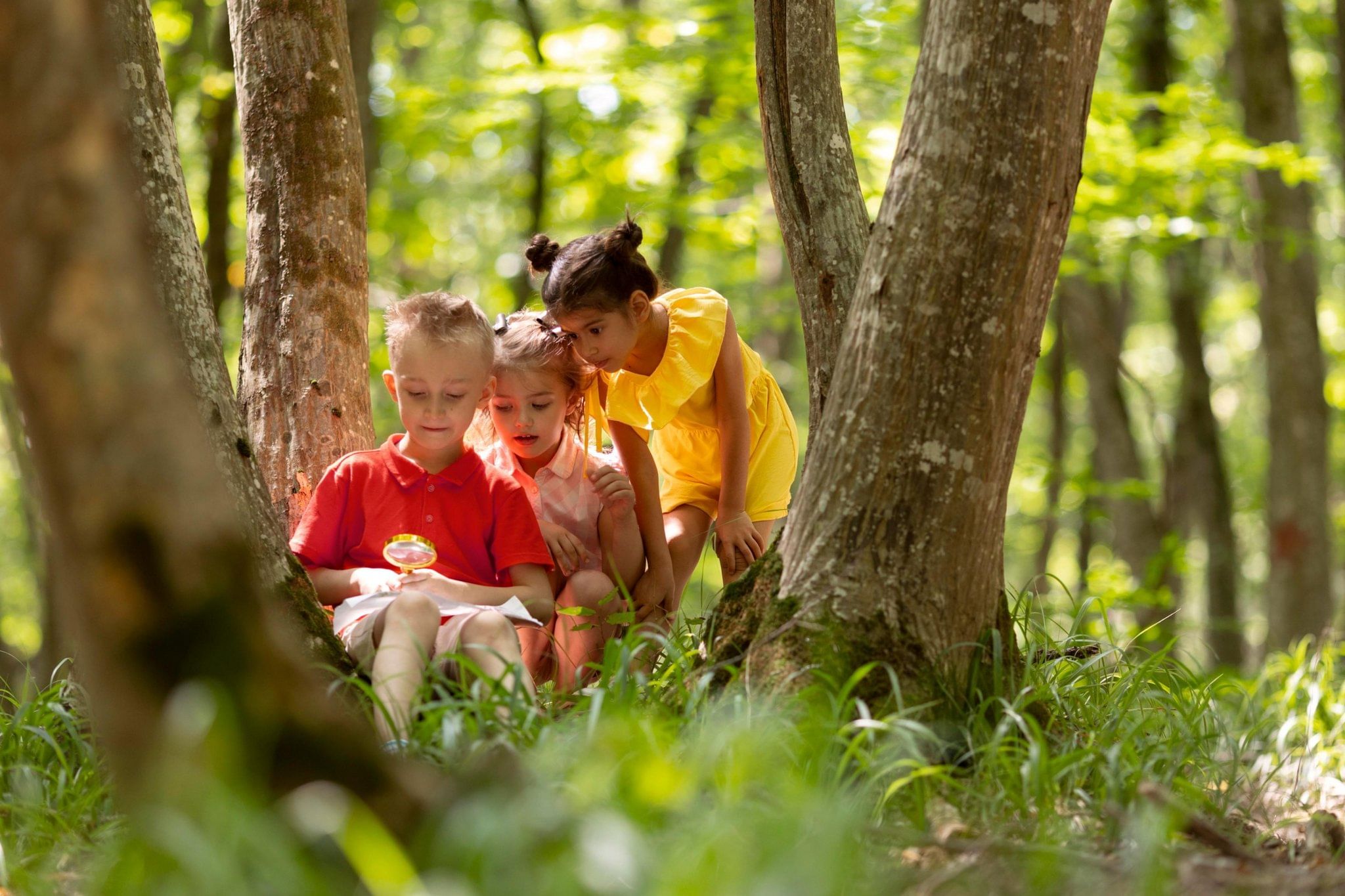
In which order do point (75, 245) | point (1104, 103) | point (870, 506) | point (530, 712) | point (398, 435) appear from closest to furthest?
point (75, 245) → point (530, 712) → point (870, 506) → point (398, 435) → point (1104, 103)

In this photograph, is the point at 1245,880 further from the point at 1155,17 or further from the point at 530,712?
the point at 1155,17

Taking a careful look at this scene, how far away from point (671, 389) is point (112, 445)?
2.14 meters

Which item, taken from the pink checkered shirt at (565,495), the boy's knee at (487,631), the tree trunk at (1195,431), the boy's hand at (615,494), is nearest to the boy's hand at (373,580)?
the boy's knee at (487,631)

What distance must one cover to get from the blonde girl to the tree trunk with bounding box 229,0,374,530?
533 millimetres

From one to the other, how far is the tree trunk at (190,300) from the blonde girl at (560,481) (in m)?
0.81

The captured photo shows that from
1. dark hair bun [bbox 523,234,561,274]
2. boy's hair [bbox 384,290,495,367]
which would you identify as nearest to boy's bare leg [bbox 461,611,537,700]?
boy's hair [bbox 384,290,495,367]

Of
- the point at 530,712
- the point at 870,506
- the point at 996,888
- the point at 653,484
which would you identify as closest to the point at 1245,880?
the point at 996,888

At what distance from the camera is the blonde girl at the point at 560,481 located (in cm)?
337

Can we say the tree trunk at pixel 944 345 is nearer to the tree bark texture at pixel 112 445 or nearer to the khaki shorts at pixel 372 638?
the khaki shorts at pixel 372 638

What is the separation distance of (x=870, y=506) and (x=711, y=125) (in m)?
7.07

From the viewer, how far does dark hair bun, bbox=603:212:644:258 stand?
3420mm

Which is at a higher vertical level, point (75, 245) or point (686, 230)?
point (75, 245)

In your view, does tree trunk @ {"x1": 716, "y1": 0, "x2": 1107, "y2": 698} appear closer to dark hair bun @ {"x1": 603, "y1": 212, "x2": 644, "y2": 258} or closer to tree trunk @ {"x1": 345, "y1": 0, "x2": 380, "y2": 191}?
dark hair bun @ {"x1": 603, "y1": 212, "x2": 644, "y2": 258}

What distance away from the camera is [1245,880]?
1705 mm
